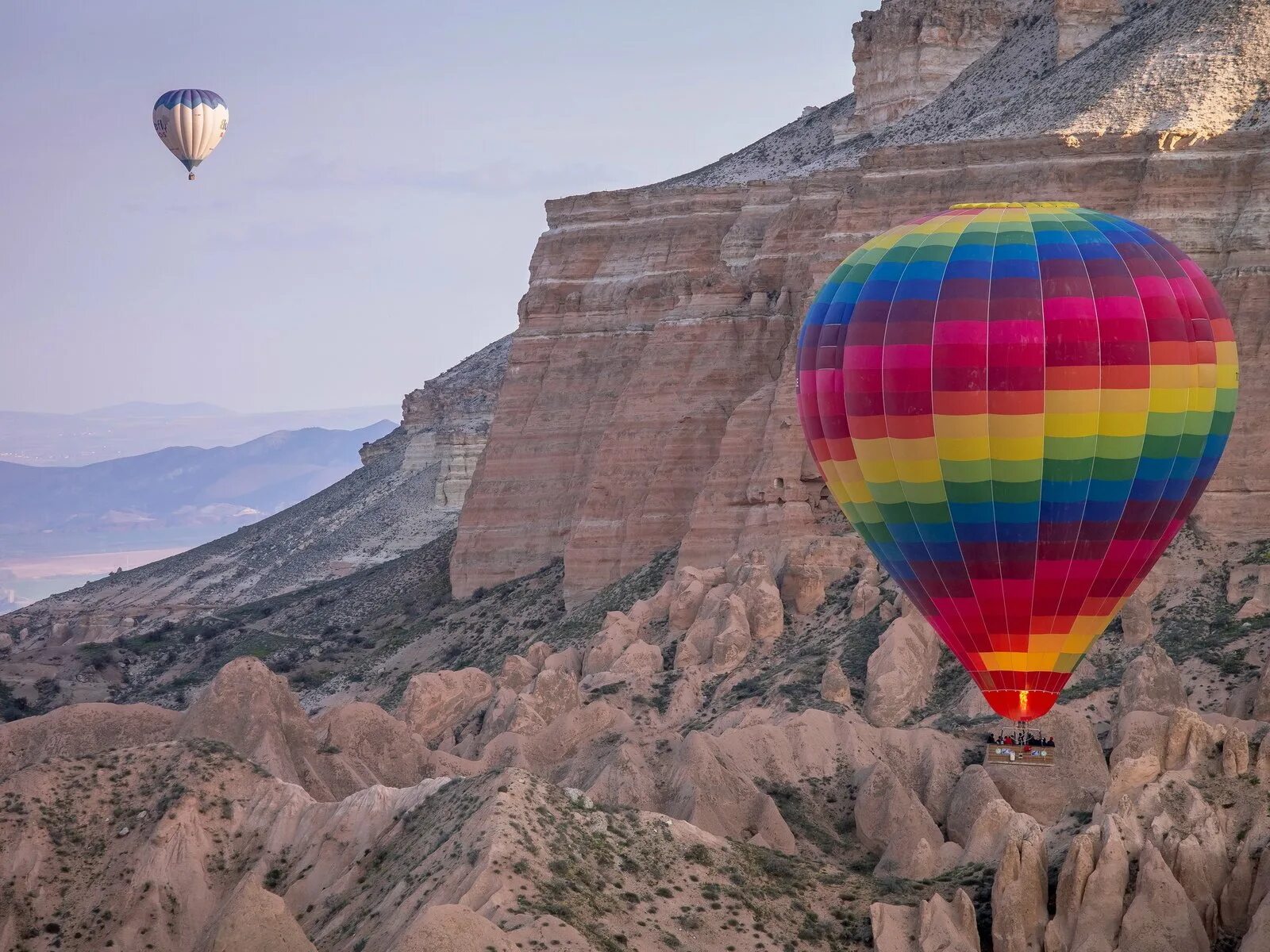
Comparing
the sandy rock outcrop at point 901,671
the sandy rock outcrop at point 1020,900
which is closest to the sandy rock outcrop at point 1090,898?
the sandy rock outcrop at point 1020,900

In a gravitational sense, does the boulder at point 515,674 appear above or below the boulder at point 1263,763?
above

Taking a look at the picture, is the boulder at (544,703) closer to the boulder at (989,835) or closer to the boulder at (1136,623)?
the boulder at (1136,623)

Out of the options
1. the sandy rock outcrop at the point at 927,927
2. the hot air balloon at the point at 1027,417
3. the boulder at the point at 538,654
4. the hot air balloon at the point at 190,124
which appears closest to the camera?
the sandy rock outcrop at the point at 927,927

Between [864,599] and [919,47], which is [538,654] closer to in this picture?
[864,599]

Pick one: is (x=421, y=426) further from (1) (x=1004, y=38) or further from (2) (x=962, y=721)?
(2) (x=962, y=721)

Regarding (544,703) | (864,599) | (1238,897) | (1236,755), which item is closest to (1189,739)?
(1236,755)
